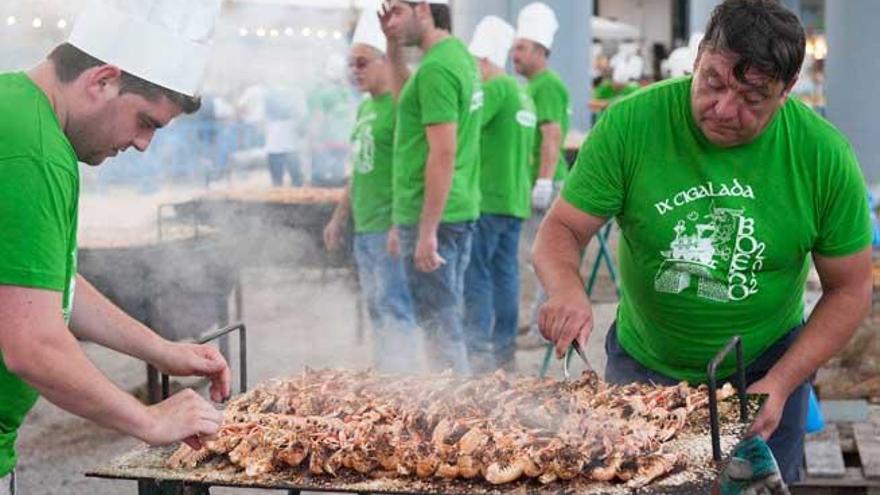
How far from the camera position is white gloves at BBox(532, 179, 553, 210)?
8.89 metres

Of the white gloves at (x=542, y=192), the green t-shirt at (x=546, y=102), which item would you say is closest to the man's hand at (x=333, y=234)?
the white gloves at (x=542, y=192)

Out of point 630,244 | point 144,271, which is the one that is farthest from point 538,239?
point 144,271

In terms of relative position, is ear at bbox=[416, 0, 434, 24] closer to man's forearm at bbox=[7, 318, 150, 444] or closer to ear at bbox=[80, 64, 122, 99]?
ear at bbox=[80, 64, 122, 99]

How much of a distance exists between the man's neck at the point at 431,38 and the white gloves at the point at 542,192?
2671 millimetres

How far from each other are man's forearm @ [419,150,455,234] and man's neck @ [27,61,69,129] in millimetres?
3648

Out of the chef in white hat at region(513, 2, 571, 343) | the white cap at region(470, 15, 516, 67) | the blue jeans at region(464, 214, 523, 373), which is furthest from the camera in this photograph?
the white cap at region(470, 15, 516, 67)

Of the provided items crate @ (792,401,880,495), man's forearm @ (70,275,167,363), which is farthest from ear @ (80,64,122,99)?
crate @ (792,401,880,495)

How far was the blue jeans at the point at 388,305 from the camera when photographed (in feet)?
21.7

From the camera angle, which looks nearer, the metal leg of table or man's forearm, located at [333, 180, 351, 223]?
the metal leg of table

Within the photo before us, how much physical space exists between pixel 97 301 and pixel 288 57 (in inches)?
256

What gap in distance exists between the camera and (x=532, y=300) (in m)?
10.8

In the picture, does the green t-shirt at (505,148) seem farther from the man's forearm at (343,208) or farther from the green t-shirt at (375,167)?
the green t-shirt at (375,167)

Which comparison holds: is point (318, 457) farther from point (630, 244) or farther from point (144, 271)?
point (144, 271)

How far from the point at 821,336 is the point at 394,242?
3254mm
